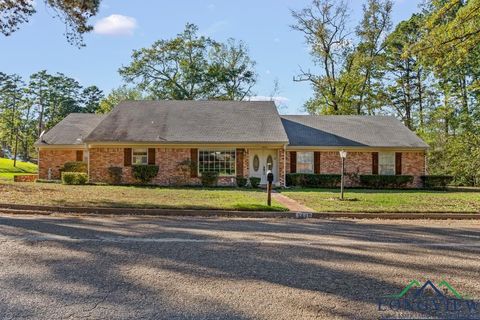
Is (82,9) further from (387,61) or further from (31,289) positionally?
(387,61)

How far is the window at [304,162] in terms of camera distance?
72.7 ft

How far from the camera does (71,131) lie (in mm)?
26156

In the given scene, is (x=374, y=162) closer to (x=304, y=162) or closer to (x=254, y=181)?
(x=304, y=162)

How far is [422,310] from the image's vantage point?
3.61 meters

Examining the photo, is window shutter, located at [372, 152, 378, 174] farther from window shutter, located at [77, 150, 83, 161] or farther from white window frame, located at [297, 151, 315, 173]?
window shutter, located at [77, 150, 83, 161]

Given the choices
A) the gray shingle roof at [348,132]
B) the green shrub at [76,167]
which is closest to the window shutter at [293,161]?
the gray shingle roof at [348,132]

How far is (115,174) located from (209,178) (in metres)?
5.18

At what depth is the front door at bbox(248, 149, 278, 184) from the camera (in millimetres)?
21266

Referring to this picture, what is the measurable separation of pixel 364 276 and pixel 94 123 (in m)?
26.9

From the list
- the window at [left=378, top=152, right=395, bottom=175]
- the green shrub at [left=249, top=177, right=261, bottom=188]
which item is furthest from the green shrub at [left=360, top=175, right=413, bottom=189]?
the green shrub at [left=249, top=177, right=261, bottom=188]

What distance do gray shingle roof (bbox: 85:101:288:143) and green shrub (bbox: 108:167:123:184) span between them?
5.22 feet

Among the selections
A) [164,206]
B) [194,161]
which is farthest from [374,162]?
[164,206]

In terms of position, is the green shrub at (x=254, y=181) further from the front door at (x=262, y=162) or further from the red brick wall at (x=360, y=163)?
the red brick wall at (x=360, y=163)

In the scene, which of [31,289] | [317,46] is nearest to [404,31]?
[317,46]
